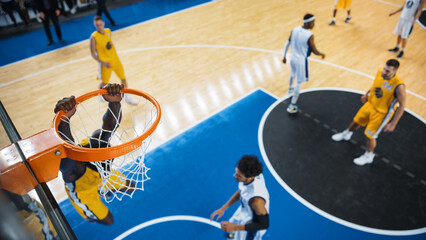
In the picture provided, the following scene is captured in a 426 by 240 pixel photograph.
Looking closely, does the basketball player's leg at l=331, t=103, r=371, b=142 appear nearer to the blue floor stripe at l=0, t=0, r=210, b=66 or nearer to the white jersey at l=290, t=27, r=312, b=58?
the white jersey at l=290, t=27, r=312, b=58

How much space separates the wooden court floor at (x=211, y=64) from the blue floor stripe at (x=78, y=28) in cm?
55

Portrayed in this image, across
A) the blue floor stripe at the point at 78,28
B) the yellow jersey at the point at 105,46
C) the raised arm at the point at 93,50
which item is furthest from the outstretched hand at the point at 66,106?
the blue floor stripe at the point at 78,28

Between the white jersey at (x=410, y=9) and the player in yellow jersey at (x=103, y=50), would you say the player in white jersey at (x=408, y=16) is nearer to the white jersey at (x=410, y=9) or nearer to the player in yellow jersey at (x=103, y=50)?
the white jersey at (x=410, y=9)

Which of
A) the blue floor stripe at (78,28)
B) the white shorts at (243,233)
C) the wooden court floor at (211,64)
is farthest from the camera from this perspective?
the blue floor stripe at (78,28)

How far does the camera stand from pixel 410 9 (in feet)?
23.9

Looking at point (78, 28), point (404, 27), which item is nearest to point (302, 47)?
point (404, 27)

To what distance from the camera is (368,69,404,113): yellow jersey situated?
4.20m

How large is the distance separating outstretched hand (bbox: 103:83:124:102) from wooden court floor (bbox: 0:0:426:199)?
103 inches

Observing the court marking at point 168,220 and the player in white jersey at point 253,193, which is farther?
the court marking at point 168,220

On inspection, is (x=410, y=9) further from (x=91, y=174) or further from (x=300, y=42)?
(x=91, y=174)

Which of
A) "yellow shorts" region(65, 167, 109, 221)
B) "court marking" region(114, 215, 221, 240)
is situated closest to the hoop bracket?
"yellow shorts" region(65, 167, 109, 221)

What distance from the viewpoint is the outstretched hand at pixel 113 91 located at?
304 centimetres

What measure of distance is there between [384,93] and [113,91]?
3.91 m

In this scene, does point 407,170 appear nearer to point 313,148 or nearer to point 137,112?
point 313,148
